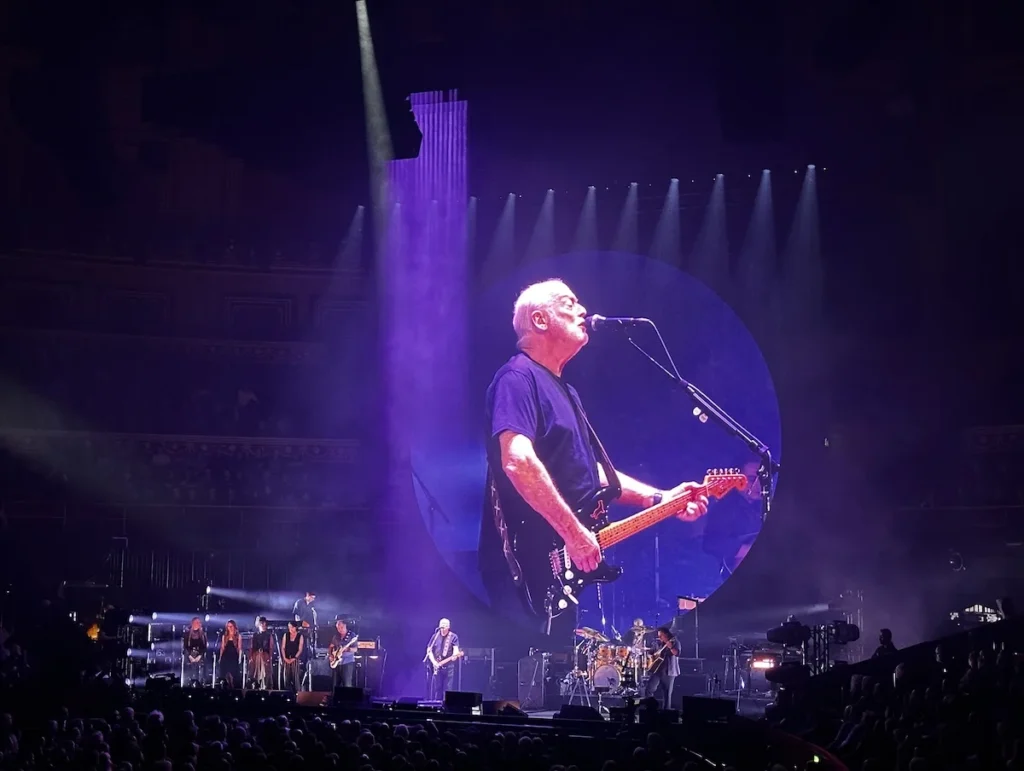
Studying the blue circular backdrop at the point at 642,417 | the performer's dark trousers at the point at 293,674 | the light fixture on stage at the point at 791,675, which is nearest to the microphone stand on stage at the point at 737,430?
the blue circular backdrop at the point at 642,417

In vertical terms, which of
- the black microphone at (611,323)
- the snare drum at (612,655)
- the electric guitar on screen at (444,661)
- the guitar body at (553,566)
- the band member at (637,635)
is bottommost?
the electric guitar on screen at (444,661)

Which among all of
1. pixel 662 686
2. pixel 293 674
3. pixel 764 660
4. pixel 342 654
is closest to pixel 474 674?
pixel 342 654

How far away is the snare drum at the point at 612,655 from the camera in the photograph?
55.0 feet

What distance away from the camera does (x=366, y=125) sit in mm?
22984

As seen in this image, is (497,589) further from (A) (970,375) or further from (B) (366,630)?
(A) (970,375)

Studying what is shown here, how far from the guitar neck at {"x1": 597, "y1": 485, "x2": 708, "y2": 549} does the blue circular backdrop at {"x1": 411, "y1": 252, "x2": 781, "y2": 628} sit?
16 centimetres

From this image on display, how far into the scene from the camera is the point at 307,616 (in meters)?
21.2

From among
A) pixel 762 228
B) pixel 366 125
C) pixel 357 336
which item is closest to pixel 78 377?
pixel 357 336

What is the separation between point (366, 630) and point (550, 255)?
821cm

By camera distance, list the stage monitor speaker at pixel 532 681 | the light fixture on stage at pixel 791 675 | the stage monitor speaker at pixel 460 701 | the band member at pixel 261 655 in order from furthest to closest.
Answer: the band member at pixel 261 655
the stage monitor speaker at pixel 532 681
the stage monitor speaker at pixel 460 701
the light fixture on stage at pixel 791 675

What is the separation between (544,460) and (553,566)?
70.4 inches

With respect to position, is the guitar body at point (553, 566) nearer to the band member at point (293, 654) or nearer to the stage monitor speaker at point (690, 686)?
the stage monitor speaker at point (690, 686)

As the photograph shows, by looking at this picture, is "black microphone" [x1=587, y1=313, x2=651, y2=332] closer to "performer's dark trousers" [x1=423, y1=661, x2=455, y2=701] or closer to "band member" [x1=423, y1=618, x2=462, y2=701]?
"band member" [x1=423, y1=618, x2=462, y2=701]

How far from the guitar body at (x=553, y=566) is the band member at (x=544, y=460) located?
111mm
